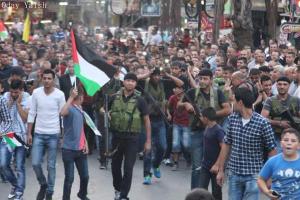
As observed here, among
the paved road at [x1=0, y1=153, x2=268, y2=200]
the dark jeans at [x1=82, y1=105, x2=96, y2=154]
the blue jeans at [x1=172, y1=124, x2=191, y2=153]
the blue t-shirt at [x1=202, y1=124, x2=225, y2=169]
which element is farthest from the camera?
the dark jeans at [x1=82, y1=105, x2=96, y2=154]

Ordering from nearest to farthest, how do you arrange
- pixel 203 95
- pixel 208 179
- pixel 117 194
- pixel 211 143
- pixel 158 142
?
1. pixel 211 143
2. pixel 208 179
3. pixel 117 194
4. pixel 203 95
5. pixel 158 142

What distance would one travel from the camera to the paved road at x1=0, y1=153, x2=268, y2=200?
1202cm

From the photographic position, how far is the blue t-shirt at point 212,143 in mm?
9984

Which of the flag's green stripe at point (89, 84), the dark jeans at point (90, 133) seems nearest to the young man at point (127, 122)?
the flag's green stripe at point (89, 84)

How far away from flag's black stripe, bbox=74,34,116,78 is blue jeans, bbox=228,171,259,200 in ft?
9.91

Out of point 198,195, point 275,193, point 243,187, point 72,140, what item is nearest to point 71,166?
point 72,140

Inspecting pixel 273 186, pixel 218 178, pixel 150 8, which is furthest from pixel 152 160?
pixel 150 8

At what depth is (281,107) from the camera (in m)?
11.5

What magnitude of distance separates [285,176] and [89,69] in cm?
426

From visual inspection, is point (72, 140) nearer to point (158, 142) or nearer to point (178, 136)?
point (158, 142)

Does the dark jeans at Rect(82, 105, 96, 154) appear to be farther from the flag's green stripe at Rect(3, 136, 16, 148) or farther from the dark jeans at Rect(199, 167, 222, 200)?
the dark jeans at Rect(199, 167, 222, 200)

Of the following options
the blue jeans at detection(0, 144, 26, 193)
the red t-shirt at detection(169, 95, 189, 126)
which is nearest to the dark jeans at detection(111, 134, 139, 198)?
the blue jeans at detection(0, 144, 26, 193)

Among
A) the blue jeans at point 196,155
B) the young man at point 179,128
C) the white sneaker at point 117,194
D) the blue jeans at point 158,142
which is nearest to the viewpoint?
the blue jeans at point 196,155

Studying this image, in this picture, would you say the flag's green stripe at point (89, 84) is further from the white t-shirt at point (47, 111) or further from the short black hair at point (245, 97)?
the short black hair at point (245, 97)
